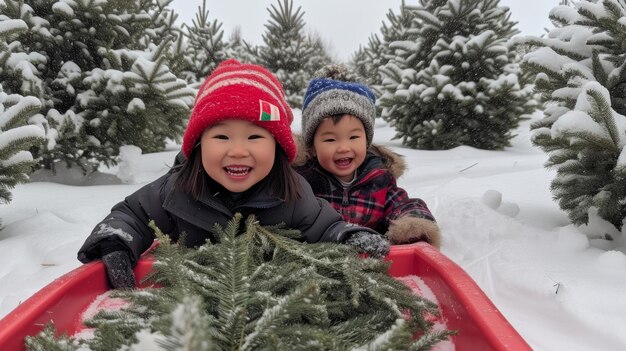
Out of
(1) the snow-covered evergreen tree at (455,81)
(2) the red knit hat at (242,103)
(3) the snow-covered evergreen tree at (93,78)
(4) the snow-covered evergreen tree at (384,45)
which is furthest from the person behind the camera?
(4) the snow-covered evergreen tree at (384,45)

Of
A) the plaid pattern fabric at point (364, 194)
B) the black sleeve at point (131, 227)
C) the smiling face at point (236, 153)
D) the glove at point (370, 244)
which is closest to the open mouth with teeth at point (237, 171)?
the smiling face at point (236, 153)

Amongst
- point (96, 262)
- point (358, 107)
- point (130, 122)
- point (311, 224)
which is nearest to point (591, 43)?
point (358, 107)

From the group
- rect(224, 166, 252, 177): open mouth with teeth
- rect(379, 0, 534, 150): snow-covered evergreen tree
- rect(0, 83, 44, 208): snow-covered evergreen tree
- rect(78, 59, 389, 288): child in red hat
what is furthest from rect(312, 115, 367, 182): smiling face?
rect(379, 0, 534, 150): snow-covered evergreen tree

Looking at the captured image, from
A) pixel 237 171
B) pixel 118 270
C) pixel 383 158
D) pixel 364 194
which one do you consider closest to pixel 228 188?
pixel 237 171

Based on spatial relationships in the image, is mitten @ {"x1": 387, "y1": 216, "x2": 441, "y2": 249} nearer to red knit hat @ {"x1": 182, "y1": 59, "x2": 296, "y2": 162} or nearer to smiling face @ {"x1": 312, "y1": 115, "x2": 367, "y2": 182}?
smiling face @ {"x1": 312, "y1": 115, "x2": 367, "y2": 182}

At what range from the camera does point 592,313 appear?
1.62 metres

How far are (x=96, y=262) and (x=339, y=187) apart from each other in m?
1.52

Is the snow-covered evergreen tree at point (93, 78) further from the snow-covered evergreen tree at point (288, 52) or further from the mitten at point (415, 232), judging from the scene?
the snow-covered evergreen tree at point (288, 52)

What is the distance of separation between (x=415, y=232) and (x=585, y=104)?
104 centimetres

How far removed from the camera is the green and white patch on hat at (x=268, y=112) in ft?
5.53

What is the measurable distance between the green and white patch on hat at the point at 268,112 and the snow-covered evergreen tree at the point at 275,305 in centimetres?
47

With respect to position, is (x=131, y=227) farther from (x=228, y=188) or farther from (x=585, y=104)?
(x=585, y=104)

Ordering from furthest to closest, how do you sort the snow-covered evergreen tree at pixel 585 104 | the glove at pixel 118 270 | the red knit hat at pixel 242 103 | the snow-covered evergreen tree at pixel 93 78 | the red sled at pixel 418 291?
1. the snow-covered evergreen tree at pixel 93 78
2. the snow-covered evergreen tree at pixel 585 104
3. the red knit hat at pixel 242 103
4. the glove at pixel 118 270
5. the red sled at pixel 418 291

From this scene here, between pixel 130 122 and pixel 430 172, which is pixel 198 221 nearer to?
pixel 130 122
